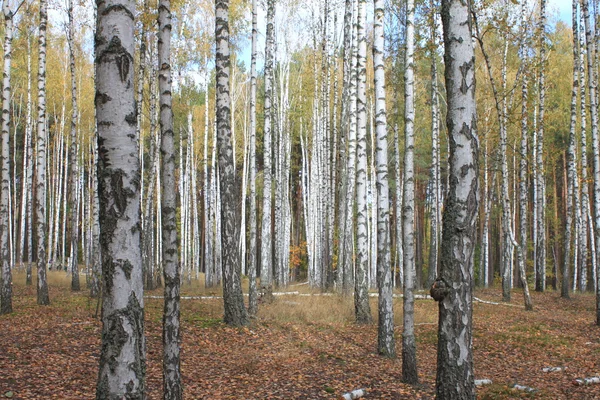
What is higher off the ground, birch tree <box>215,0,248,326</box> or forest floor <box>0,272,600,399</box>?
birch tree <box>215,0,248,326</box>

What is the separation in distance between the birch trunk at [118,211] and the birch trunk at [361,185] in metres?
7.18

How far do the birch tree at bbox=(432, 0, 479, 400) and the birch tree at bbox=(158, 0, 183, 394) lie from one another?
2.60 metres

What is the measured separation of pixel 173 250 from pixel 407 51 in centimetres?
492

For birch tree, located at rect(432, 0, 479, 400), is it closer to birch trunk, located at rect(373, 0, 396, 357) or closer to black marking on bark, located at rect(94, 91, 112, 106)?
black marking on bark, located at rect(94, 91, 112, 106)

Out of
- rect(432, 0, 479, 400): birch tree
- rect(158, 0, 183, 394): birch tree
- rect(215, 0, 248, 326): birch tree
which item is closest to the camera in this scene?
rect(432, 0, 479, 400): birch tree

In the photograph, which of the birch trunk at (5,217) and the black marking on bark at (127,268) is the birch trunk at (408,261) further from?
the birch trunk at (5,217)

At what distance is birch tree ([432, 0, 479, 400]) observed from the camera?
12.1ft

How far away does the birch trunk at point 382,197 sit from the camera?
23.8 feet

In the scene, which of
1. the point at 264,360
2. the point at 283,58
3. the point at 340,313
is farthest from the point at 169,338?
the point at 283,58

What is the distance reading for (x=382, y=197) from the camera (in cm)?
728

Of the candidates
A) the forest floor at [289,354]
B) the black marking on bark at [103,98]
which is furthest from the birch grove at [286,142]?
the forest floor at [289,354]

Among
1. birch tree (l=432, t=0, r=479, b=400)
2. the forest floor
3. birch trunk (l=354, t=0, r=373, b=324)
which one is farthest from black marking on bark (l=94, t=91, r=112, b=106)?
birch trunk (l=354, t=0, r=373, b=324)

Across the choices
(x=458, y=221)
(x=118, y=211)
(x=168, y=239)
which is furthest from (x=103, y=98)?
(x=458, y=221)

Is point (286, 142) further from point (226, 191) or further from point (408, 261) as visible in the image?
point (408, 261)
